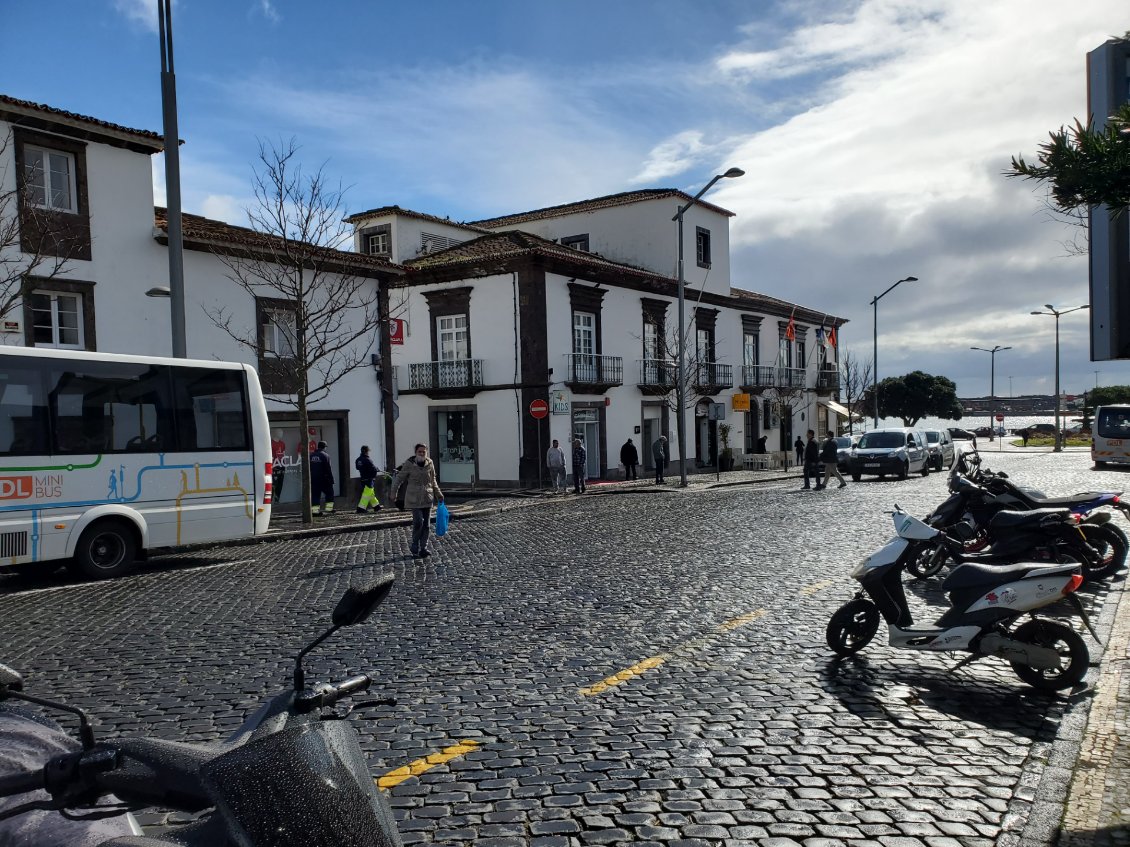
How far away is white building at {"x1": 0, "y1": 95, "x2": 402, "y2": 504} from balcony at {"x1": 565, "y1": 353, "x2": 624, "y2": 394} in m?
10.3

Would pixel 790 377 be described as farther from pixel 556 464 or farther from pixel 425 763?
pixel 425 763

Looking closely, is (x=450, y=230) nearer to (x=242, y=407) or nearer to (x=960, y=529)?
(x=242, y=407)

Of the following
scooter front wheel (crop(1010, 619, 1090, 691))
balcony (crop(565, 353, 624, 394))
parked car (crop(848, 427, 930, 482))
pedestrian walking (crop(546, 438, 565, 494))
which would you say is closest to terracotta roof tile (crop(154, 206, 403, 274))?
pedestrian walking (crop(546, 438, 565, 494))

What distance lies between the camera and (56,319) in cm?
1808

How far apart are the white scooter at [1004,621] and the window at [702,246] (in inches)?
1280

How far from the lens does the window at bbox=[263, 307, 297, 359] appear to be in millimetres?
21656

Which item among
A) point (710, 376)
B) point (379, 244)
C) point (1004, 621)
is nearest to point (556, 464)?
point (710, 376)

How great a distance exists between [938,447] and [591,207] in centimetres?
1758

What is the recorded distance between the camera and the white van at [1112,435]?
30.8 m

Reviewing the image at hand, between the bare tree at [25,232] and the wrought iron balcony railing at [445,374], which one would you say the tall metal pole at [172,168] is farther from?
the wrought iron balcony railing at [445,374]

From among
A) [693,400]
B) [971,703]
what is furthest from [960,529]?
[693,400]

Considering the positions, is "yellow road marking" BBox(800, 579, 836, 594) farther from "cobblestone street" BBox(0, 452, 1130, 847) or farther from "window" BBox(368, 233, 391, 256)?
"window" BBox(368, 233, 391, 256)

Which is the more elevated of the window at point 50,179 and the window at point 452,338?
the window at point 50,179

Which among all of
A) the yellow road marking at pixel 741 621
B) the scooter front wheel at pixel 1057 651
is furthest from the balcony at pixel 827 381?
the scooter front wheel at pixel 1057 651
